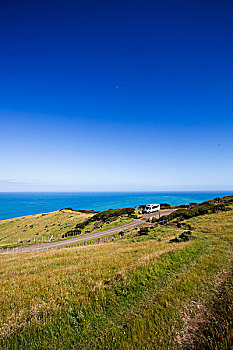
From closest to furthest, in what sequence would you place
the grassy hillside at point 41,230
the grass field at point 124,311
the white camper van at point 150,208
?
the grass field at point 124,311
the grassy hillside at point 41,230
the white camper van at point 150,208

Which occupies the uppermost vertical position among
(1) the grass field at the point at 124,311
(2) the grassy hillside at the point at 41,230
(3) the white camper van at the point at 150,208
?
(1) the grass field at the point at 124,311

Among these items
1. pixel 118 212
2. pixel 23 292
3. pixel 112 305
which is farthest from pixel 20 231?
pixel 112 305

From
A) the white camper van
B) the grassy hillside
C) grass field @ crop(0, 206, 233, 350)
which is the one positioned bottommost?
the grassy hillside

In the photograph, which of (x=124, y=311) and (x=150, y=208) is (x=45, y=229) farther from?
(x=124, y=311)

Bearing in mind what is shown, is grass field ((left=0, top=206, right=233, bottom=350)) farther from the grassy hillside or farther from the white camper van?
the white camper van

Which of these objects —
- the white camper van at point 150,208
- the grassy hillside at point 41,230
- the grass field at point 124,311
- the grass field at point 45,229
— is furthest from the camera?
the white camper van at point 150,208

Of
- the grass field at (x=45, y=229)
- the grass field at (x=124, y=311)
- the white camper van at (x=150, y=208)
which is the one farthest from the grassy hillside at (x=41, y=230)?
the grass field at (x=124, y=311)

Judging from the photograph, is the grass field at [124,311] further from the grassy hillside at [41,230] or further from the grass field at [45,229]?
the grassy hillside at [41,230]

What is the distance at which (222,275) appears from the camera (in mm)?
8086

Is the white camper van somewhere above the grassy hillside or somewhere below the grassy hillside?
above

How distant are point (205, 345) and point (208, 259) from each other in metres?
8.11

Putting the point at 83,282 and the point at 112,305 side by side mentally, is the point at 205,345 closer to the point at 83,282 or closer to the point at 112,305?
the point at 112,305

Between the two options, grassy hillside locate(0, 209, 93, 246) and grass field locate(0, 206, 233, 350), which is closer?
grass field locate(0, 206, 233, 350)

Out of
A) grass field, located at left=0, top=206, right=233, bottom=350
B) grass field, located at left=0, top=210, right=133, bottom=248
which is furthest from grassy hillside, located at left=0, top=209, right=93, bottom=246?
grass field, located at left=0, top=206, right=233, bottom=350
